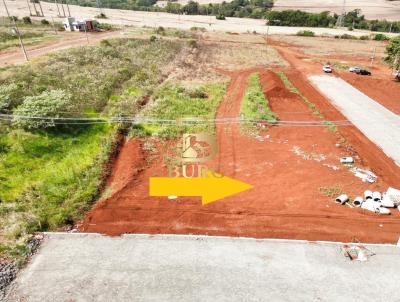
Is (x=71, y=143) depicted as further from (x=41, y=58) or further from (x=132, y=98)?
(x=41, y=58)

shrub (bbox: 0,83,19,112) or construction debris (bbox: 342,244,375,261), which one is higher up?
shrub (bbox: 0,83,19,112)

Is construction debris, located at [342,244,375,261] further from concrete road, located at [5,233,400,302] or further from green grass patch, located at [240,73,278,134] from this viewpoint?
green grass patch, located at [240,73,278,134]

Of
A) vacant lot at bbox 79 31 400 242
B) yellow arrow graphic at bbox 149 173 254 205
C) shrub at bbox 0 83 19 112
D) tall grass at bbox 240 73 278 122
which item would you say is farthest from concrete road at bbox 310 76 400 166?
shrub at bbox 0 83 19 112

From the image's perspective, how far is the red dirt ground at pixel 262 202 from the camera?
45.7ft

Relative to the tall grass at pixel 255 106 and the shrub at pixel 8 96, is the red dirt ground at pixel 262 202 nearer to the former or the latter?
the tall grass at pixel 255 106

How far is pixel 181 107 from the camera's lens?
26.7 metres

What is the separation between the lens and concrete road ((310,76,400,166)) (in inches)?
875

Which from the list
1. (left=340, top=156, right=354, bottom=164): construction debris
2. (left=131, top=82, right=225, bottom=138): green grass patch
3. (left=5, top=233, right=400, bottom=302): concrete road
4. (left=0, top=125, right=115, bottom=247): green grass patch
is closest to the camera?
(left=5, top=233, right=400, bottom=302): concrete road

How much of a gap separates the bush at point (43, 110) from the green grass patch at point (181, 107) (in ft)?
17.4

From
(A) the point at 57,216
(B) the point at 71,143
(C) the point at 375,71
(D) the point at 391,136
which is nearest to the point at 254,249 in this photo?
(A) the point at 57,216

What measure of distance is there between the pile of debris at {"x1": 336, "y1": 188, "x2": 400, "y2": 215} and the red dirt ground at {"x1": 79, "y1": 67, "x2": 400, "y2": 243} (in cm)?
37

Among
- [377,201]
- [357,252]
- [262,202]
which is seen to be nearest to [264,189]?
[262,202]

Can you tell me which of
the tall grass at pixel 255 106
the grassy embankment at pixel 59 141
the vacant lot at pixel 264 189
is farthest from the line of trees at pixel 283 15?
the vacant lot at pixel 264 189

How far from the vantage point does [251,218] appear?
575 inches
